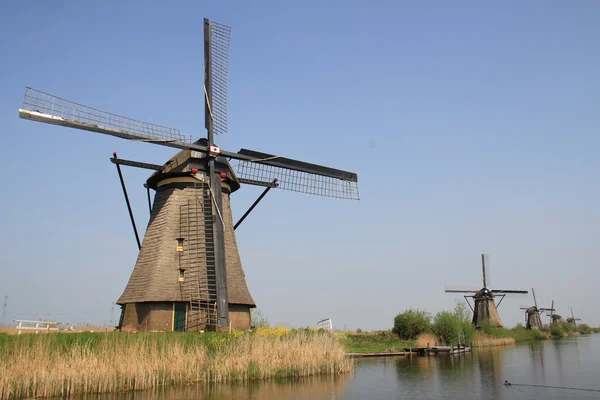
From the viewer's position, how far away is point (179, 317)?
15.9 meters

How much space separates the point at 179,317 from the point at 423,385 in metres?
7.50

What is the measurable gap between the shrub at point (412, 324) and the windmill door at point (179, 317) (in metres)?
18.0

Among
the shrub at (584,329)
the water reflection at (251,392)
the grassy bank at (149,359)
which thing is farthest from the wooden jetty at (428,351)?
the shrub at (584,329)

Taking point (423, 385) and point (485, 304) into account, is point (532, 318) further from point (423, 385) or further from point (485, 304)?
point (423, 385)

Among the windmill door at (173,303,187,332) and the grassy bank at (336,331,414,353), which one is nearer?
the windmill door at (173,303,187,332)

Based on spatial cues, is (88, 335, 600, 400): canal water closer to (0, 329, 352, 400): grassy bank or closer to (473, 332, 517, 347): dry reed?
(0, 329, 352, 400): grassy bank

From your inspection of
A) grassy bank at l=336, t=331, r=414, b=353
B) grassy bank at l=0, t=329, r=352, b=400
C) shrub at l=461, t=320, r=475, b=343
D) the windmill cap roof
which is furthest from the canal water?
shrub at l=461, t=320, r=475, b=343

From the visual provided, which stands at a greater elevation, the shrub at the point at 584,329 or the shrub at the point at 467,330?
the shrub at the point at 467,330

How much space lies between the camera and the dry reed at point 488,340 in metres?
33.0

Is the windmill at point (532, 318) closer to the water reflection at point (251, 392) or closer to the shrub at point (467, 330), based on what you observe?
the shrub at point (467, 330)

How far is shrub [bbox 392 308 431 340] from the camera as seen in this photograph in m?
30.1

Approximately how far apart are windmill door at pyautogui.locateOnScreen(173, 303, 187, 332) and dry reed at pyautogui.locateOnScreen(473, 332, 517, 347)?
22.8 metres

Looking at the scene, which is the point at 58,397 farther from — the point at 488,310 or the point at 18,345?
the point at 488,310

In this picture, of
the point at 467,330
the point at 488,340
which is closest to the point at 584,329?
the point at 488,340
